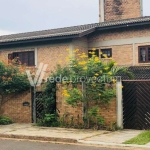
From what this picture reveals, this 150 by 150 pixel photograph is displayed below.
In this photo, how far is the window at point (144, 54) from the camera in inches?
722

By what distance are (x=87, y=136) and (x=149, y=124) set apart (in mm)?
2643

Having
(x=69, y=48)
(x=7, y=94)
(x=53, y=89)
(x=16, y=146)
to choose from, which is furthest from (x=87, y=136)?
(x=69, y=48)

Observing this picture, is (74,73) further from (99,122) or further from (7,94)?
(7,94)

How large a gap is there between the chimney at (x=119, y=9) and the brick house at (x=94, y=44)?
8083 mm

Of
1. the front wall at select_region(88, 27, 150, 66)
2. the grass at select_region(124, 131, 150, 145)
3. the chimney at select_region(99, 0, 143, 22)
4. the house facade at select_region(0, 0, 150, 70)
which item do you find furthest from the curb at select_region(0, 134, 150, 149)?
the chimney at select_region(99, 0, 143, 22)

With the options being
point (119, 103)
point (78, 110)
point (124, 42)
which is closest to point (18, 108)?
point (78, 110)

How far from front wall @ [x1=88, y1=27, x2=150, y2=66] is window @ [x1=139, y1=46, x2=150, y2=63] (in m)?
0.24

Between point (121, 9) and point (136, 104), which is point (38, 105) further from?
point (121, 9)

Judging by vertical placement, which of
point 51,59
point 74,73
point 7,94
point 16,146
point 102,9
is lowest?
point 16,146

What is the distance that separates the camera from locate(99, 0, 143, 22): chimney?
27.6 metres

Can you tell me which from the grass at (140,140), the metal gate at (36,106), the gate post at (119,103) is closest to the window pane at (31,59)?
the metal gate at (36,106)

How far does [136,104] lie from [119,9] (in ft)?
60.0

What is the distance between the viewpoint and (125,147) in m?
8.44

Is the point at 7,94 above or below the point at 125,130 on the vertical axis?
above
